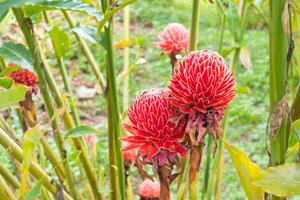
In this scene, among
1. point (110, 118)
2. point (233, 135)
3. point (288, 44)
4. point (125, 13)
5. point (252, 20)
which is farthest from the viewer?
point (252, 20)

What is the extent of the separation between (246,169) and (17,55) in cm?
28

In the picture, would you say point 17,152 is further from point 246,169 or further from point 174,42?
point 174,42

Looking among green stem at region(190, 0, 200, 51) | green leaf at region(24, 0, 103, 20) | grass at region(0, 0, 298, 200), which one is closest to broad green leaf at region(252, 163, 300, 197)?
green leaf at region(24, 0, 103, 20)

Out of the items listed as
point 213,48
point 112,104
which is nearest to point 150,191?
point 112,104

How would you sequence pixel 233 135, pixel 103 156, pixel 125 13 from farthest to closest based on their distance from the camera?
pixel 233 135
pixel 103 156
pixel 125 13

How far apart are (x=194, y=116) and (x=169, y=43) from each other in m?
0.48

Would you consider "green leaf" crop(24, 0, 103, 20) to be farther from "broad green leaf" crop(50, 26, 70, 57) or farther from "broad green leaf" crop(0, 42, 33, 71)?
"broad green leaf" crop(50, 26, 70, 57)

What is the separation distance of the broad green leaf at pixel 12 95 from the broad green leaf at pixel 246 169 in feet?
0.63

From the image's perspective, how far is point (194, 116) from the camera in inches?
20.2

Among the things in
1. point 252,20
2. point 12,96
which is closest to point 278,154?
point 12,96

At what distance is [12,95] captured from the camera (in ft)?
1.64

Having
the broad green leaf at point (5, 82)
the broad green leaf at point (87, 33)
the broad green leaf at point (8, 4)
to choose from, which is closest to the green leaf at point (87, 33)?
the broad green leaf at point (87, 33)

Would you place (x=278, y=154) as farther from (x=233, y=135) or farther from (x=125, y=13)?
(x=233, y=135)

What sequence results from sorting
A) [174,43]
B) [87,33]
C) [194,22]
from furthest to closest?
1. [174,43]
2. [194,22]
3. [87,33]
